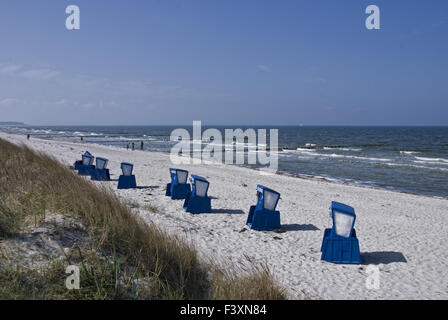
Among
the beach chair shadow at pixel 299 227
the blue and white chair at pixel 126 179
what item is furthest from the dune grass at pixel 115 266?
the blue and white chair at pixel 126 179

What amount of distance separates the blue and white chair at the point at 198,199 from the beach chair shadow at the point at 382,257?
439 centimetres

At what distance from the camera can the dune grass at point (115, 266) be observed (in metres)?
3.19

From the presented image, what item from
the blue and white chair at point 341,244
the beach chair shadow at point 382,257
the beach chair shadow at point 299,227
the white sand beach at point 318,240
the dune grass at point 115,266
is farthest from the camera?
the beach chair shadow at point 299,227

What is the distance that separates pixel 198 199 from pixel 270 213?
227cm

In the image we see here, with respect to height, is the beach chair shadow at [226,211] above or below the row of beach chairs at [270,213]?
below

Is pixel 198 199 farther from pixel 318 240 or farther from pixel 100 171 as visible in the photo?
pixel 100 171

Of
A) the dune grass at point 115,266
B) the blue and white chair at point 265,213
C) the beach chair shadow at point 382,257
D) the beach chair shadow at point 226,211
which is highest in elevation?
the dune grass at point 115,266

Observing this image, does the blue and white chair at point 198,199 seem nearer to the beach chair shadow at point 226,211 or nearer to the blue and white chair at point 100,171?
the beach chair shadow at point 226,211

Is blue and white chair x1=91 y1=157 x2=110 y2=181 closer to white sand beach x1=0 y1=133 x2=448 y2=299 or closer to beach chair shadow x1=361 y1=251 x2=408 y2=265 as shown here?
white sand beach x1=0 y1=133 x2=448 y2=299

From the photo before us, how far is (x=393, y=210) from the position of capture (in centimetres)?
1188

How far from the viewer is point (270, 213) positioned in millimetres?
8359

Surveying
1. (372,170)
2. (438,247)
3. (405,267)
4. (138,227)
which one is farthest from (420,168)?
(138,227)

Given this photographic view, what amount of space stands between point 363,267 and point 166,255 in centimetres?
397

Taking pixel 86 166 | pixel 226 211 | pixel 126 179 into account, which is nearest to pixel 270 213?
pixel 226 211
